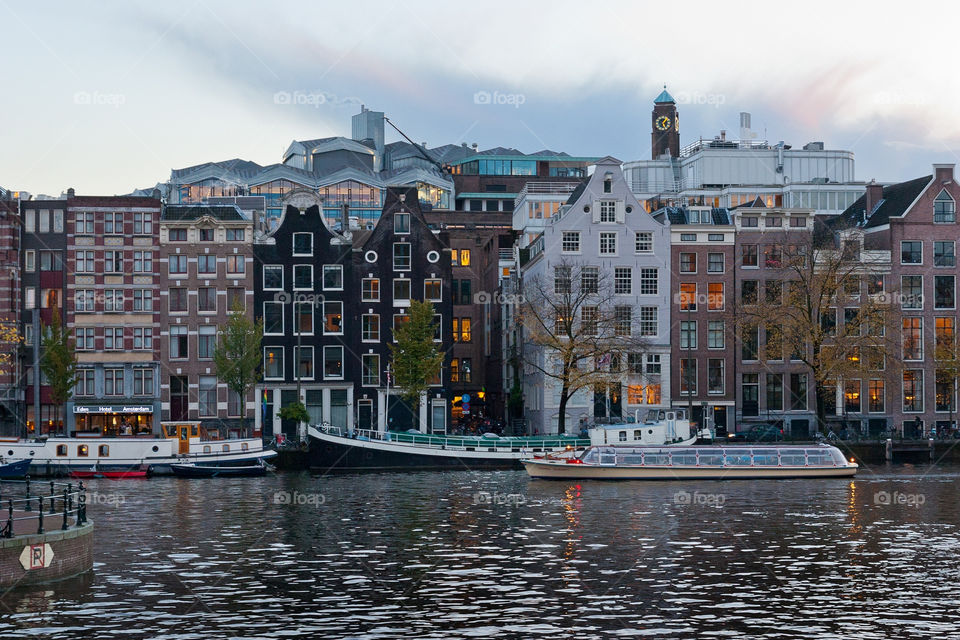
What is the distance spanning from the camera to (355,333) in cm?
10281

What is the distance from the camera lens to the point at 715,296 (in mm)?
103562

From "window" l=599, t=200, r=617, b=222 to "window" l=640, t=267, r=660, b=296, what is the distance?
15.6ft

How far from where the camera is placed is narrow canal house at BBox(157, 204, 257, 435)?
103m

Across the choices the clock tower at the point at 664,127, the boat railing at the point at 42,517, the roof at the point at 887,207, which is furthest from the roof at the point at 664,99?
the boat railing at the point at 42,517

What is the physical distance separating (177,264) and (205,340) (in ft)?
21.1

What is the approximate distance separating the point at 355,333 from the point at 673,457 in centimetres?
3508

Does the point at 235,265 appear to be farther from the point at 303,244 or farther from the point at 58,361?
the point at 58,361

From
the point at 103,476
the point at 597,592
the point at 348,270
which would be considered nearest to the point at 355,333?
the point at 348,270

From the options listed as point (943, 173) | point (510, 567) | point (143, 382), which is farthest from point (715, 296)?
point (510, 567)

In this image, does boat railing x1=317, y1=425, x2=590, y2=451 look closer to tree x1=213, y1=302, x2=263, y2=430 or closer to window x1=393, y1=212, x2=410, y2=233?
tree x1=213, y1=302, x2=263, y2=430

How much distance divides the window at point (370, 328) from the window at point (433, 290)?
4.30m

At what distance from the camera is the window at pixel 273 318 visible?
337 feet

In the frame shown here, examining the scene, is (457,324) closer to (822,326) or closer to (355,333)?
(355,333)

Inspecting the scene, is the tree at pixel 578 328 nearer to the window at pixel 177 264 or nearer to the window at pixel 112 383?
the window at pixel 177 264
